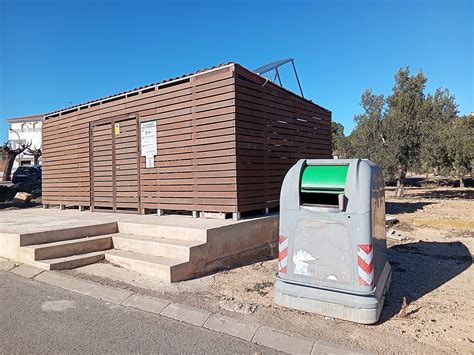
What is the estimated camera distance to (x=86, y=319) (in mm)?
3658

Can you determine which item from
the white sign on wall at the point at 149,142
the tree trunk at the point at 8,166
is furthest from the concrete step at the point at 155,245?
the tree trunk at the point at 8,166

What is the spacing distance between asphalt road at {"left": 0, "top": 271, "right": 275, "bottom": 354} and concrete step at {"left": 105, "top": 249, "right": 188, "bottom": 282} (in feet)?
2.99

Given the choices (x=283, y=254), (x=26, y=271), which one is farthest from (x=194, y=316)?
(x=26, y=271)

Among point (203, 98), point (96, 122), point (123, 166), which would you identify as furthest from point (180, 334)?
point (96, 122)

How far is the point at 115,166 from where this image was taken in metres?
8.66

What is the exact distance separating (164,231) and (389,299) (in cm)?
377

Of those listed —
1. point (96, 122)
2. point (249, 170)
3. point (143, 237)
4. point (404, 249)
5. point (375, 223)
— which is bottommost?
point (404, 249)

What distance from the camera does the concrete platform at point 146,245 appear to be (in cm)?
520

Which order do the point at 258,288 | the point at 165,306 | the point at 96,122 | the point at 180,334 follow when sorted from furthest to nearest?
1. the point at 96,122
2. the point at 258,288
3. the point at 165,306
4. the point at 180,334

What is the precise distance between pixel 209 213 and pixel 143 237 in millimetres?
1460

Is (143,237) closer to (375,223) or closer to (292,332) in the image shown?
(292,332)

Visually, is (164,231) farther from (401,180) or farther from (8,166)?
(8,166)

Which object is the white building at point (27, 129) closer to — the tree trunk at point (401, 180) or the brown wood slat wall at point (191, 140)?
the tree trunk at point (401, 180)

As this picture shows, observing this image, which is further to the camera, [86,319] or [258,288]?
[258,288]
